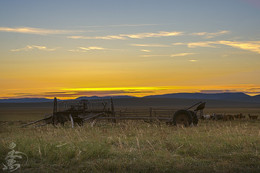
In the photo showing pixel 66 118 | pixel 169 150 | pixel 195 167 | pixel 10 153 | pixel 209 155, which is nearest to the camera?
pixel 195 167

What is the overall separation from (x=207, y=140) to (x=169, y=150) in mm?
2310

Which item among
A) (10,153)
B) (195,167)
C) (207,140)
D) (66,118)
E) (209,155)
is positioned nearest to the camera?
(195,167)

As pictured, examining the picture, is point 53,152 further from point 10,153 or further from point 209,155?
point 209,155

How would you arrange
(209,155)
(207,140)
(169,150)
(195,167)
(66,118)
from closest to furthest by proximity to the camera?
1. (195,167)
2. (209,155)
3. (169,150)
4. (207,140)
5. (66,118)

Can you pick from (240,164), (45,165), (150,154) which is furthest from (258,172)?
(45,165)

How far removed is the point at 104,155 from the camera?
8.82 meters

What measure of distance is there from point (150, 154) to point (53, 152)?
2.70 meters

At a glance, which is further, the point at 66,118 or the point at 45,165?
the point at 66,118

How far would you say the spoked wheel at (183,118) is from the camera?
2047 cm

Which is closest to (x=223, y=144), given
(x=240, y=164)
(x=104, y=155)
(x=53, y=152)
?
(x=240, y=164)

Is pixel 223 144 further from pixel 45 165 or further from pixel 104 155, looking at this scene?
pixel 45 165

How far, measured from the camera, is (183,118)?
2066 cm

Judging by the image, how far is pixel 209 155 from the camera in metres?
8.95

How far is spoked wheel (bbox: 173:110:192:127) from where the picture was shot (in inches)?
806
